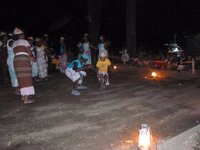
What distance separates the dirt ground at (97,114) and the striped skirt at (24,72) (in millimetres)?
481

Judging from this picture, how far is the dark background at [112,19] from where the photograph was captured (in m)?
27.5

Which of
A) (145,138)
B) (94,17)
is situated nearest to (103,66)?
(145,138)

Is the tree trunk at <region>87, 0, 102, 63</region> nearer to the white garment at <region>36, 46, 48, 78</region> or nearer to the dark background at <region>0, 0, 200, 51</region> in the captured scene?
the dark background at <region>0, 0, 200, 51</region>

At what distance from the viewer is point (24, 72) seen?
9.99 metres

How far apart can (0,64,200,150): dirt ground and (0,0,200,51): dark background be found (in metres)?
14.6

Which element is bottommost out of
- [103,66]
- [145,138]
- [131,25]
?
[145,138]

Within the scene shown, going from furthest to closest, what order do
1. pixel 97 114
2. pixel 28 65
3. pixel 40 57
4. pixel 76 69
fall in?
pixel 40 57
pixel 76 69
pixel 28 65
pixel 97 114

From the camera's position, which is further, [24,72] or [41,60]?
[41,60]

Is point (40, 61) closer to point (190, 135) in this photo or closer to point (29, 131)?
point (29, 131)

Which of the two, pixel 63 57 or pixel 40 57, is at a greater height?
pixel 40 57

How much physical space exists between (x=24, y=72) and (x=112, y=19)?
2070cm

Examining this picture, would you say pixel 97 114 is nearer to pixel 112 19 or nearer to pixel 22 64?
pixel 22 64

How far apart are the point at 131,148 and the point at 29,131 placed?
227cm

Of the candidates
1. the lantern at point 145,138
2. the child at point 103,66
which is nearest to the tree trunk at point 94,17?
the child at point 103,66
